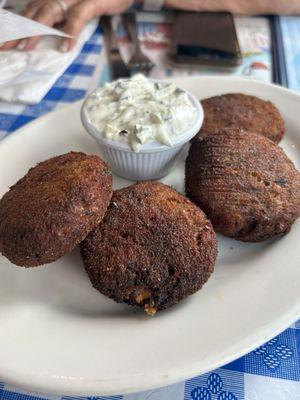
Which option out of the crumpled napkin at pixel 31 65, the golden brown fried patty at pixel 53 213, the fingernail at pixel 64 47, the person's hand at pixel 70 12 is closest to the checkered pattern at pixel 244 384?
the golden brown fried patty at pixel 53 213

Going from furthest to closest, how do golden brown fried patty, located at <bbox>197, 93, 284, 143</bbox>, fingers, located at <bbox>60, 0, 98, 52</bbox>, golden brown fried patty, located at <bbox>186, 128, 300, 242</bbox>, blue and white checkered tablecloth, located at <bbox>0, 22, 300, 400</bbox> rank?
1. fingers, located at <bbox>60, 0, 98, 52</bbox>
2. golden brown fried patty, located at <bbox>197, 93, 284, 143</bbox>
3. golden brown fried patty, located at <bbox>186, 128, 300, 242</bbox>
4. blue and white checkered tablecloth, located at <bbox>0, 22, 300, 400</bbox>

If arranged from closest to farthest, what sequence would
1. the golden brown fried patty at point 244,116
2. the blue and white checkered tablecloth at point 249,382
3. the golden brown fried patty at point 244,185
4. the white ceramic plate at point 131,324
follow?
the white ceramic plate at point 131,324 < the blue and white checkered tablecloth at point 249,382 < the golden brown fried patty at point 244,185 < the golden brown fried patty at point 244,116

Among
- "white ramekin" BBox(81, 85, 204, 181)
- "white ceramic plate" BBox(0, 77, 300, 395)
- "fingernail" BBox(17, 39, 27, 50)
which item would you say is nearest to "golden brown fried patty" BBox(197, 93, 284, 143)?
"white ramekin" BBox(81, 85, 204, 181)

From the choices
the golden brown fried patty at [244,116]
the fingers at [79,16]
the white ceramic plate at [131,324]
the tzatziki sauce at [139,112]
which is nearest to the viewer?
the white ceramic plate at [131,324]

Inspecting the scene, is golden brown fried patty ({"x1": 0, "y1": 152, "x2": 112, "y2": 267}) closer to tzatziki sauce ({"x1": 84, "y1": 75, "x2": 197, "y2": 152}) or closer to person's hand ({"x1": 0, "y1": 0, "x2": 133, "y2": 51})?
tzatziki sauce ({"x1": 84, "y1": 75, "x2": 197, "y2": 152})

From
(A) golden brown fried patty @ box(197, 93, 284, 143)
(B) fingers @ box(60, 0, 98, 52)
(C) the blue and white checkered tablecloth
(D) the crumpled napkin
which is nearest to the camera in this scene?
(C) the blue and white checkered tablecloth

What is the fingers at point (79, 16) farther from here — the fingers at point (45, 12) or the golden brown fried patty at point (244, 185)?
the golden brown fried patty at point (244, 185)
